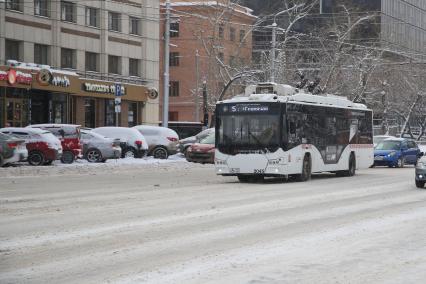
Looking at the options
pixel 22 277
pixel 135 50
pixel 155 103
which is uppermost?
pixel 135 50

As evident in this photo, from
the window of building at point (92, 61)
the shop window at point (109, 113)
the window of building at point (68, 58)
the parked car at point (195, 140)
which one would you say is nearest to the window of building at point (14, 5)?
the window of building at point (68, 58)

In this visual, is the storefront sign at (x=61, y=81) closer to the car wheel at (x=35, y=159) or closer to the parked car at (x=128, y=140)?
the parked car at (x=128, y=140)

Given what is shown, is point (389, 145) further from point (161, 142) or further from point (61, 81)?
point (61, 81)

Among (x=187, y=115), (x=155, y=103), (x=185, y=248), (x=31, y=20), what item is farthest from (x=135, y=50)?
(x=185, y=248)

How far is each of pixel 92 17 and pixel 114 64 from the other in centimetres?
419

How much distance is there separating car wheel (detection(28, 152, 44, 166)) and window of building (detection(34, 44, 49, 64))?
18263 mm

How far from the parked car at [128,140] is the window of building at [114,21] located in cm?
1825

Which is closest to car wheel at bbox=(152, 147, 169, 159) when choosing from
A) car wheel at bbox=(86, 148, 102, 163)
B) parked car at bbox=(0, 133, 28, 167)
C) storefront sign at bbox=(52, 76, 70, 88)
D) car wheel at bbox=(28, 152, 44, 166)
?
car wheel at bbox=(86, 148, 102, 163)

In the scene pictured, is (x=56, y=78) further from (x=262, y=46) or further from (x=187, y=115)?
(x=187, y=115)

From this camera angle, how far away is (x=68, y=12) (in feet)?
174

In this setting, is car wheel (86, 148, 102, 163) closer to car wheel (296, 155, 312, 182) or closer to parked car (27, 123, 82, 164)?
parked car (27, 123, 82, 164)

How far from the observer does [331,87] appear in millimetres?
57156

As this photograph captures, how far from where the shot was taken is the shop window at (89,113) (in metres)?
54.7

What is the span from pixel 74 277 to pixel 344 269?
327cm
